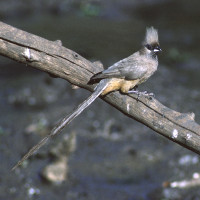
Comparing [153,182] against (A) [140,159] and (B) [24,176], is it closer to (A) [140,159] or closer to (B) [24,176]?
(A) [140,159]

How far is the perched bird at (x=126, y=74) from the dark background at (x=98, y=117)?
2.08 meters

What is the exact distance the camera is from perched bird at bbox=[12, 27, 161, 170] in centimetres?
498

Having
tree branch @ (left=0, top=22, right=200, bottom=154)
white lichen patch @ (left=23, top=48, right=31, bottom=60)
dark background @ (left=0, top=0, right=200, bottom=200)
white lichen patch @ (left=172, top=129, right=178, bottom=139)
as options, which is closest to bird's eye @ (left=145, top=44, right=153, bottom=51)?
tree branch @ (left=0, top=22, right=200, bottom=154)

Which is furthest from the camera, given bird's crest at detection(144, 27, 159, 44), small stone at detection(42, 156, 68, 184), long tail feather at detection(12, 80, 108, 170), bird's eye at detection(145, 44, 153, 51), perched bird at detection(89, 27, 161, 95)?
small stone at detection(42, 156, 68, 184)

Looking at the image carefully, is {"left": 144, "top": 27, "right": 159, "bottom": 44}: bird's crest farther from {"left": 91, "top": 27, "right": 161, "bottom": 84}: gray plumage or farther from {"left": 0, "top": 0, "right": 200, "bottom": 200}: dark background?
{"left": 0, "top": 0, "right": 200, "bottom": 200}: dark background

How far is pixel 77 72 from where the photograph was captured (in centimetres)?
502

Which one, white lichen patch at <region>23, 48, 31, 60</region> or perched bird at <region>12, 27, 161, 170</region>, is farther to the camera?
perched bird at <region>12, 27, 161, 170</region>

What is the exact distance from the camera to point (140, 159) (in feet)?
26.2

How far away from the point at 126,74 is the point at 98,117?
13.1 ft

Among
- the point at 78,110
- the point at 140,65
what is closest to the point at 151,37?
the point at 140,65

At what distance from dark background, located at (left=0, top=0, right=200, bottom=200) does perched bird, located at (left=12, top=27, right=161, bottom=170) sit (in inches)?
82.0

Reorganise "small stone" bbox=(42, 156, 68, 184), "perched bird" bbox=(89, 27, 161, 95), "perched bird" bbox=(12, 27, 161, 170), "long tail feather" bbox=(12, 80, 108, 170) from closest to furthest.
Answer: "long tail feather" bbox=(12, 80, 108, 170)
"perched bird" bbox=(12, 27, 161, 170)
"perched bird" bbox=(89, 27, 161, 95)
"small stone" bbox=(42, 156, 68, 184)

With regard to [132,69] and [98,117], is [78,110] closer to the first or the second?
[132,69]

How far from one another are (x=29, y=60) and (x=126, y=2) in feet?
36.7
